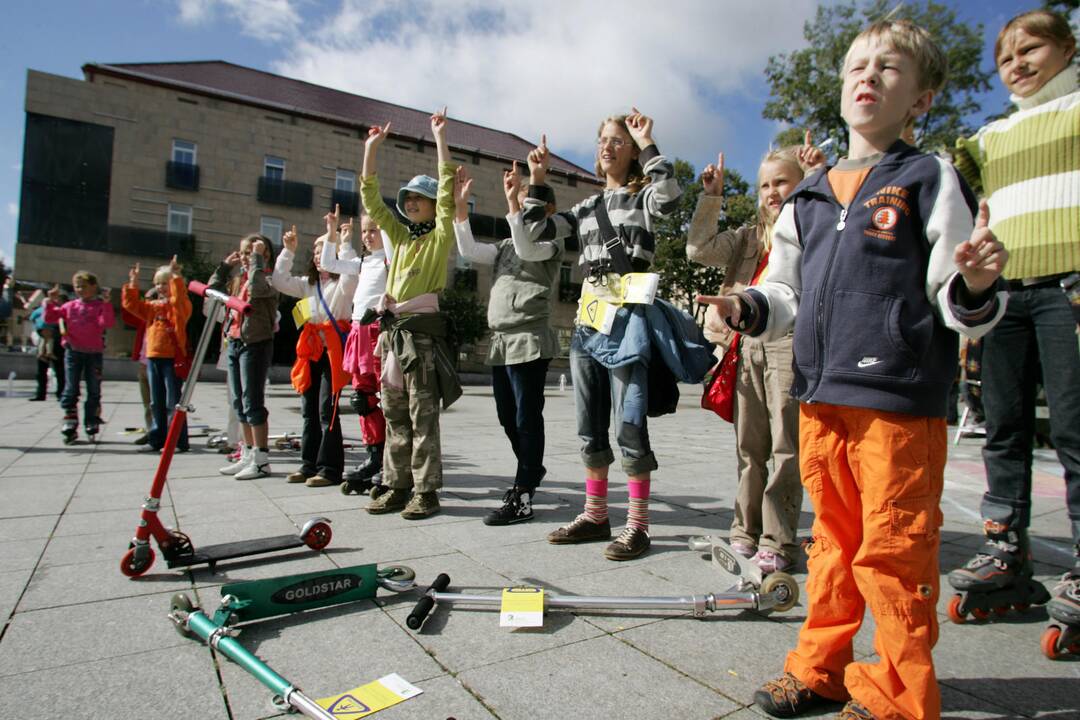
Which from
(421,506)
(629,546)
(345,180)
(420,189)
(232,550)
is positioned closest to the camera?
(232,550)

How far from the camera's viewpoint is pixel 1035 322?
2.46m

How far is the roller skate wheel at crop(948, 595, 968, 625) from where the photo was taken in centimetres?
240

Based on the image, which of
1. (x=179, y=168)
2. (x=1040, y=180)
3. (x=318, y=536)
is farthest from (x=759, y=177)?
(x=179, y=168)

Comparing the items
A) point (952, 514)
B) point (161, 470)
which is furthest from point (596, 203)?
point (952, 514)

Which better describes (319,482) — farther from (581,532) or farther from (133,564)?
(581,532)

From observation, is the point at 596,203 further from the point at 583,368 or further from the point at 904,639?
the point at 904,639

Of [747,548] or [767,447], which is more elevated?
[767,447]

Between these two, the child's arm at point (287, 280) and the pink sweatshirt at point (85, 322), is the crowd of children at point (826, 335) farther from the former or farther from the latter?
the pink sweatshirt at point (85, 322)

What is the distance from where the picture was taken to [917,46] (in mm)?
1799

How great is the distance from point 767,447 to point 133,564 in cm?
299

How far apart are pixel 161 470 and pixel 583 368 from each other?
2.08 meters

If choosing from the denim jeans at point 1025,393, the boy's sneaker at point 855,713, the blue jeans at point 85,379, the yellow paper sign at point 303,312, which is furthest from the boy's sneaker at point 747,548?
the blue jeans at point 85,379

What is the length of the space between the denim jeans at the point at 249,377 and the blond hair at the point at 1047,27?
524cm

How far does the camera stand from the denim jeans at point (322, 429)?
4.94m
